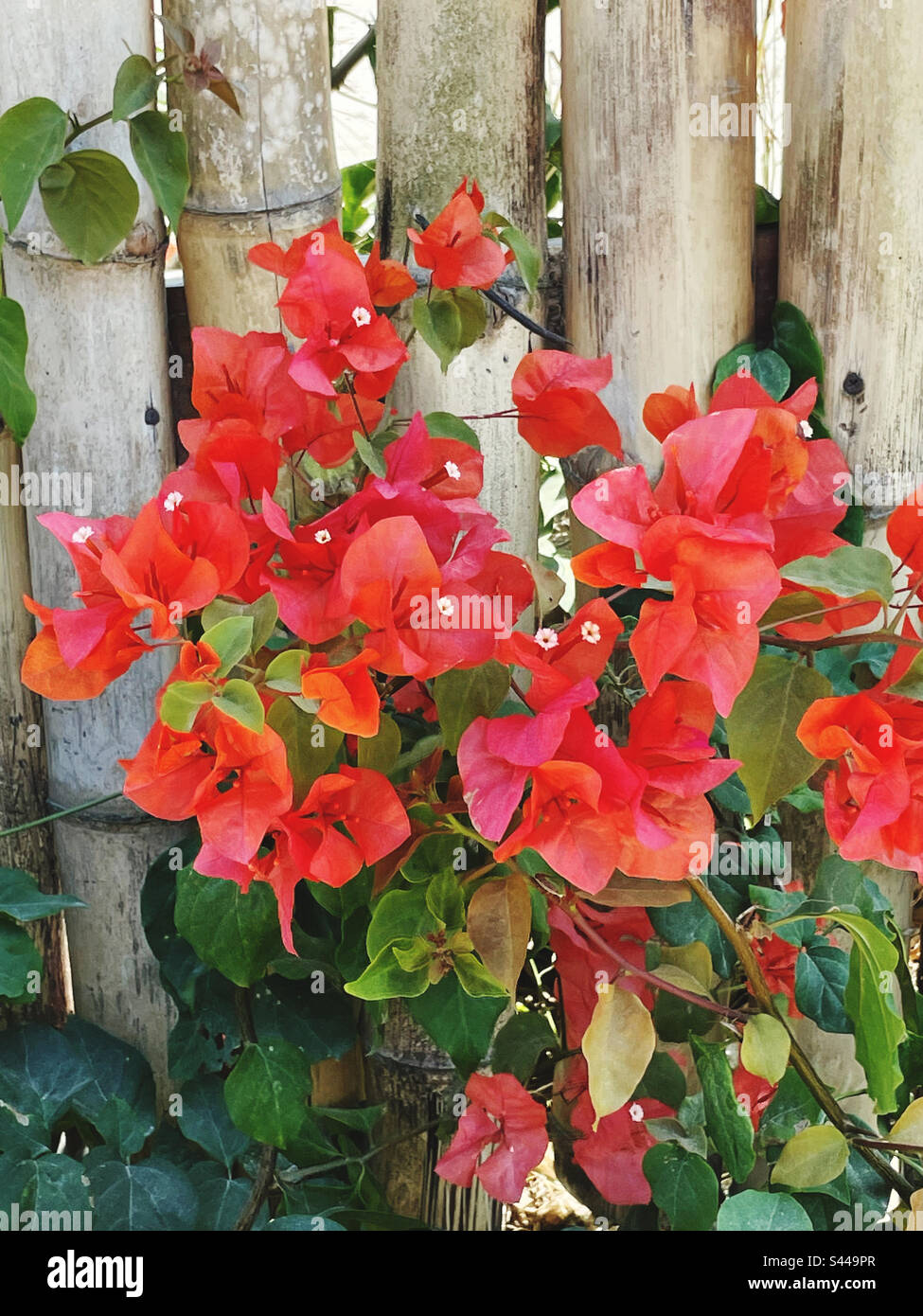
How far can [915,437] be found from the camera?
86cm

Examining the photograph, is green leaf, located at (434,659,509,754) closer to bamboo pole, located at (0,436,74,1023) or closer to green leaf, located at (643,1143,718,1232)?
green leaf, located at (643,1143,718,1232)

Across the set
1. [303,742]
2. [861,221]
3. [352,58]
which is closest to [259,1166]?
[303,742]

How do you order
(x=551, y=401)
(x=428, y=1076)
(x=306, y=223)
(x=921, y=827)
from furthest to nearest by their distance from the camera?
(x=428, y=1076) → (x=306, y=223) → (x=551, y=401) → (x=921, y=827)

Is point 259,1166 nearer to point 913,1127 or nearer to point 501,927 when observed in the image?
point 501,927

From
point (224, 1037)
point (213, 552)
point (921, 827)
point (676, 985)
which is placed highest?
point (213, 552)

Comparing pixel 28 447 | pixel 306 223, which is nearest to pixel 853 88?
pixel 306 223

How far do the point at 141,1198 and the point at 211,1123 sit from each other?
0.08 m

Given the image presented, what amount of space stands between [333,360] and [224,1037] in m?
0.49

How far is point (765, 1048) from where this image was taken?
667 millimetres

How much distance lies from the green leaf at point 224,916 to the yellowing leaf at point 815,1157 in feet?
1.08

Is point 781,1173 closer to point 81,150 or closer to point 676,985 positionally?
point 676,985

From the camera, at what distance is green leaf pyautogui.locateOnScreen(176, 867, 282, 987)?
2.39 feet

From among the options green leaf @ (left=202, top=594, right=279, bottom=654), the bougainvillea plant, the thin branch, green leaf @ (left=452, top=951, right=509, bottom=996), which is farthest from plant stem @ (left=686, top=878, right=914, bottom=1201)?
the thin branch

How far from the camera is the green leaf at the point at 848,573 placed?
597 mm
